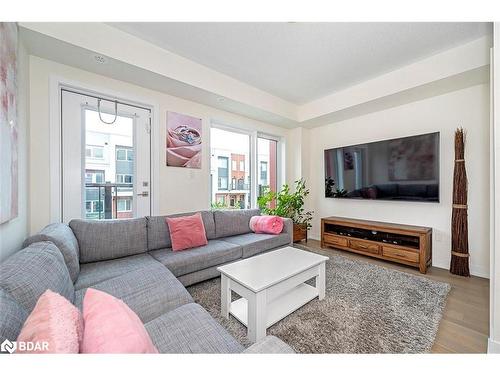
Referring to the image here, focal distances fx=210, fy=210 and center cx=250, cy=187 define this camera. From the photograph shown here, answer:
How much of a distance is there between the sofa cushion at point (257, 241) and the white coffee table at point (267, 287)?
54 centimetres

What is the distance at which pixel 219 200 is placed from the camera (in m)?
3.46

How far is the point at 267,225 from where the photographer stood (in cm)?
294

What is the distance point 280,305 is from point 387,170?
2485 millimetres

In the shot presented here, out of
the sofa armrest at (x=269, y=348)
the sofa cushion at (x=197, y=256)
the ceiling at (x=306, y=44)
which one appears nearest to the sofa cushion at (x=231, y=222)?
the sofa cushion at (x=197, y=256)

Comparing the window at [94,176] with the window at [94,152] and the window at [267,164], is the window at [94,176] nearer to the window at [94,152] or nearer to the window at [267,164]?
the window at [94,152]

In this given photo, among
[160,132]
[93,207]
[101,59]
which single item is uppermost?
[101,59]

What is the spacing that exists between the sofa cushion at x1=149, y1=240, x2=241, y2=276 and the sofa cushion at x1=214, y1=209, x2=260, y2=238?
33cm

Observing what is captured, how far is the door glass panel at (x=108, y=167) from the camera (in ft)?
7.50

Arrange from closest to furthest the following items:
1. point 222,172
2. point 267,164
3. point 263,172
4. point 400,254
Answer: point 400,254, point 222,172, point 263,172, point 267,164

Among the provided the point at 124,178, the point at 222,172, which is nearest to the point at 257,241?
the point at 222,172

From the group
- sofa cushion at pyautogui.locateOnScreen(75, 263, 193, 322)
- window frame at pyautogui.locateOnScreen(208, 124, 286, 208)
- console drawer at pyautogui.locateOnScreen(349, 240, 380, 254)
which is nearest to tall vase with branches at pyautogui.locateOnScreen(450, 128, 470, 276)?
console drawer at pyautogui.locateOnScreen(349, 240, 380, 254)

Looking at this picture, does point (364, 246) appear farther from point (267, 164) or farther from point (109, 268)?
point (109, 268)
